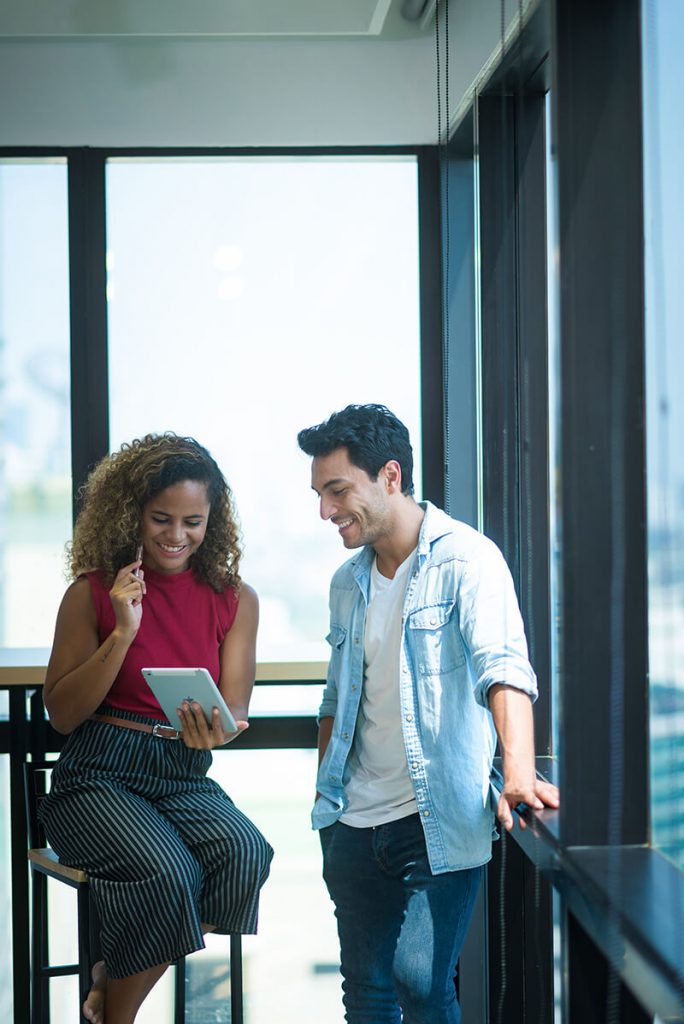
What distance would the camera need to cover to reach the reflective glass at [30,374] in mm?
3037

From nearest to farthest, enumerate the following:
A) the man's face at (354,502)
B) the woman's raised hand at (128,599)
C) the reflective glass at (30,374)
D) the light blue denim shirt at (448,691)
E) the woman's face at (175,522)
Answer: the light blue denim shirt at (448,691) < the man's face at (354,502) < the woman's raised hand at (128,599) < the woman's face at (175,522) < the reflective glass at (30,374)

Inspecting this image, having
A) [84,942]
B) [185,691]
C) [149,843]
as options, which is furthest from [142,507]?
[84,942]

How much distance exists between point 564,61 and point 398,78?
1.61 m

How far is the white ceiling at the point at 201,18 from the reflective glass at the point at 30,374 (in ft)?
1.32

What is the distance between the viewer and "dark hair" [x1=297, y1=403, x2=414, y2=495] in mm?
2020

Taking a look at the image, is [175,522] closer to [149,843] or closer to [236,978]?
[149,843]

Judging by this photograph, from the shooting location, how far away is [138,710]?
90.3 inches

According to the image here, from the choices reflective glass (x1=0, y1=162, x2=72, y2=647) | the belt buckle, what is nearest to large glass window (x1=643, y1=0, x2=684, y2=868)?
the belt buckle

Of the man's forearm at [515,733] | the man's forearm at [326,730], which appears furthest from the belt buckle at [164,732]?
the man's forearm at [515,733]

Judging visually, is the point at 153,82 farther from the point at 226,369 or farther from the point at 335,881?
the point at 335,881

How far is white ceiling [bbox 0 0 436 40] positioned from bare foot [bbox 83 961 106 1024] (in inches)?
85.5

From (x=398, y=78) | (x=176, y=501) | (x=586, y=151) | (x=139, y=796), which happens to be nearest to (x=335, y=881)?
(x=139, y=796)

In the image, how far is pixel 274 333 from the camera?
308 centimetres

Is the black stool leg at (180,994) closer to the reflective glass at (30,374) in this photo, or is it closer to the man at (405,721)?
the man at (405,721)
